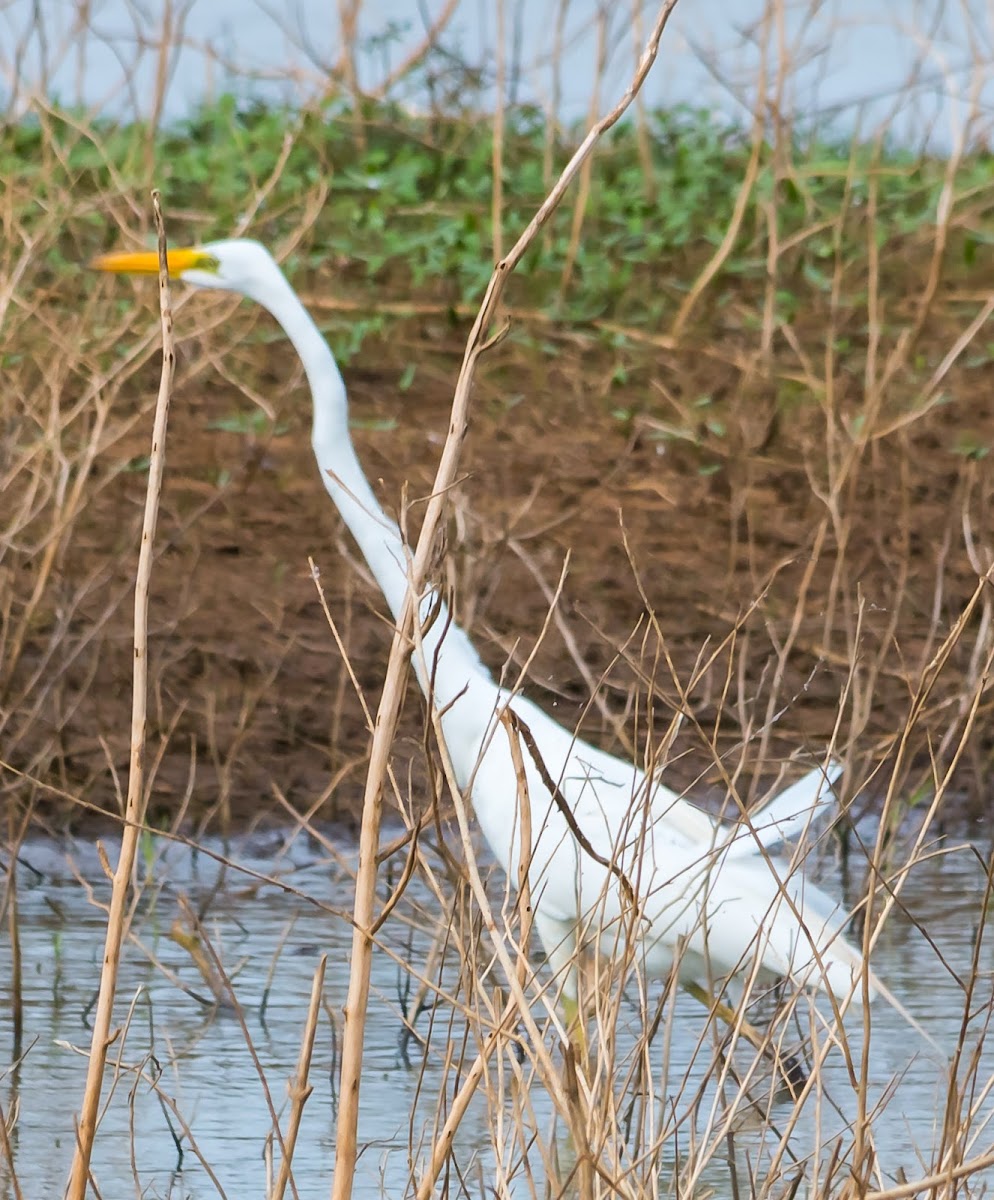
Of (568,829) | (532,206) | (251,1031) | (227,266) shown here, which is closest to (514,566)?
(227,266)

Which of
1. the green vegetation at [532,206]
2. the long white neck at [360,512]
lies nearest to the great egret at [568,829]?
the long white neck at [360,512]

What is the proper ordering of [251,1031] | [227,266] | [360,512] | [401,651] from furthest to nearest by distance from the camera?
[227,266]
[360,512]
[251,1031]
[401,651]

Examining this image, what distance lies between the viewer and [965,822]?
5.91 metres

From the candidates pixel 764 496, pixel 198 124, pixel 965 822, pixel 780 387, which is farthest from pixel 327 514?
pixel 198 124

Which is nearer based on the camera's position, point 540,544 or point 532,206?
point 540,544

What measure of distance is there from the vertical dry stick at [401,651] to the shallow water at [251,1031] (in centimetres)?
82

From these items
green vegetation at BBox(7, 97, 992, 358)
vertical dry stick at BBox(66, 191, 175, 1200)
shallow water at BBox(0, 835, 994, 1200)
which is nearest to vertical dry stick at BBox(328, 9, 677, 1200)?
vertical dry stick at BBox(66, 191, 175, 1200)

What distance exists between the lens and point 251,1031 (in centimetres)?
422

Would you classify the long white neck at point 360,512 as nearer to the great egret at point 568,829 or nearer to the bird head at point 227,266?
the great egret at point 568,829

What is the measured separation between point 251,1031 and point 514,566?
142 inches

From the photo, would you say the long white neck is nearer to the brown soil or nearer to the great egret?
the great egret

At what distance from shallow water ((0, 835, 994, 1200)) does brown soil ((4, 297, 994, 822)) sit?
33cm

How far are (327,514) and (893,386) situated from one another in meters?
2.87

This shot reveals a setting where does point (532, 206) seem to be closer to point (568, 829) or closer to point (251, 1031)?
point (251, 1031)
